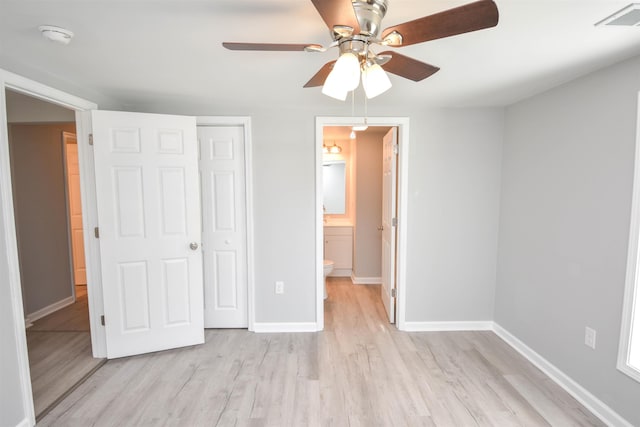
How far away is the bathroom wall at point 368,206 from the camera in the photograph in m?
4.52

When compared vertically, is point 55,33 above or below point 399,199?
above

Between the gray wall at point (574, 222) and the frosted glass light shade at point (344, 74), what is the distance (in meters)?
1.77

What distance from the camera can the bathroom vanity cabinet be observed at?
4.82 meters

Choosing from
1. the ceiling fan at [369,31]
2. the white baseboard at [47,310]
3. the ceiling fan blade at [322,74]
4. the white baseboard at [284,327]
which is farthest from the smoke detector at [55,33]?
the white baseboard at [47,310]

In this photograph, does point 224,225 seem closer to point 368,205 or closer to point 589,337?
point 368,205

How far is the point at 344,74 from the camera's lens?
114cm

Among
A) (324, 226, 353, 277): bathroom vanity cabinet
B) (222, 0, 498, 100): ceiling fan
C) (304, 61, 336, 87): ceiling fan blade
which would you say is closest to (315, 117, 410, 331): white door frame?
(304, 61, 336, 87): ceiling fan blade

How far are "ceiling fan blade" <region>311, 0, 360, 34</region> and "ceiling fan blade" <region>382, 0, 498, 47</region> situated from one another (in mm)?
147

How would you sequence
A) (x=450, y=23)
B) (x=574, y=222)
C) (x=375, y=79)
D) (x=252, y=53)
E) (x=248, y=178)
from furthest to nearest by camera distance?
(x=248, y=178)
(x=574, y=222)
(x=252, y=53)
(x=375, y=79)
(x=450, y=23)

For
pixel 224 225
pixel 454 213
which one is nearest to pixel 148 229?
pixel 224 225

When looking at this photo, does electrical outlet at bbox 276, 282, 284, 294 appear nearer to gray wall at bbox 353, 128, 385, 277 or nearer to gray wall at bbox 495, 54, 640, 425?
gray wall at bbox 353, 128, 385, 277

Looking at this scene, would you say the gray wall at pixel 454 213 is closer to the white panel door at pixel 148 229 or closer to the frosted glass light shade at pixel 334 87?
the frosted glass light shade at pixel 334 87

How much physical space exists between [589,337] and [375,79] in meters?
2.22

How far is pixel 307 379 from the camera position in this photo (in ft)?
7.64
